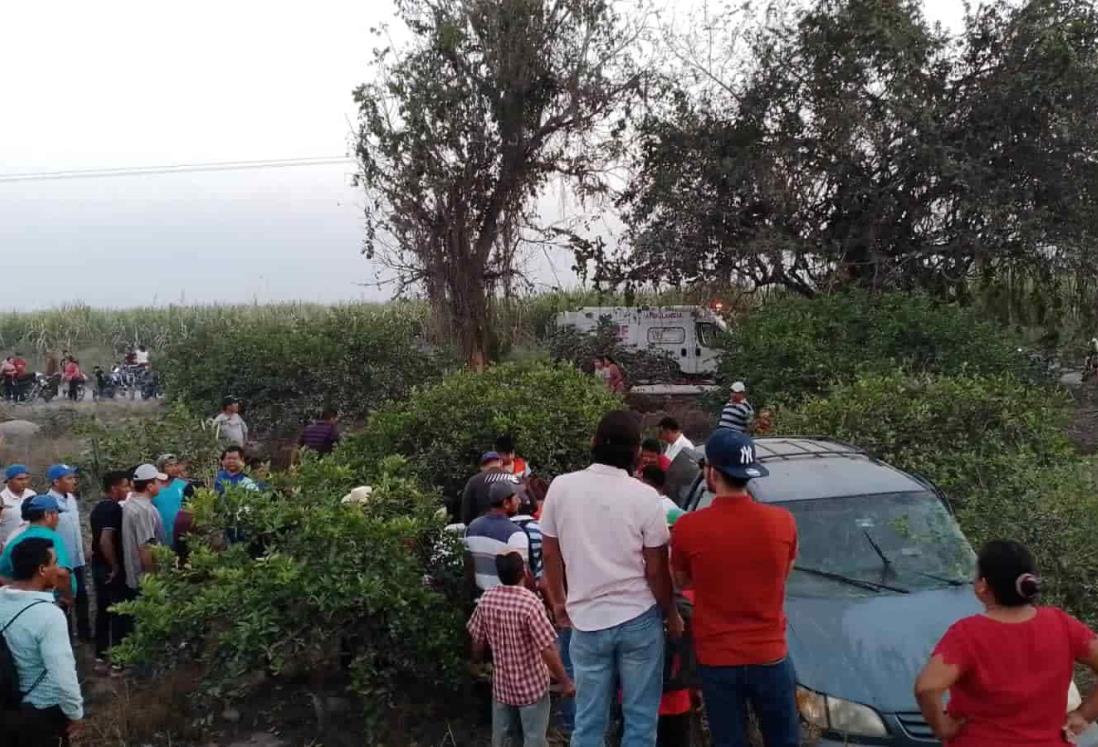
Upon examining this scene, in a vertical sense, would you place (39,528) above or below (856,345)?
below

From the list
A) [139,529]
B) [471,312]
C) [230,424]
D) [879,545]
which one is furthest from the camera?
[471,312]

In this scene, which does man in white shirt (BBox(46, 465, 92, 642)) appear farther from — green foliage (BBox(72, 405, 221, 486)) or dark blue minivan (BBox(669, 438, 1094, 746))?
dark blue minivan (BBox(669, 438, 1094, 746))

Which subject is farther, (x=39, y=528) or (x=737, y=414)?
(x=737, y=414)

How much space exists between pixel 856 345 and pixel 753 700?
439 inches

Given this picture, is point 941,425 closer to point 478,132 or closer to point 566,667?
point 566,667

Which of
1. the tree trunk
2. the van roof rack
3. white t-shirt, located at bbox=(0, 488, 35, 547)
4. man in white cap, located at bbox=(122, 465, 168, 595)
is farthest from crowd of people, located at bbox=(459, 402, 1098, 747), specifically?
the tree trunk

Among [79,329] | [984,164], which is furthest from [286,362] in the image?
[79,329]

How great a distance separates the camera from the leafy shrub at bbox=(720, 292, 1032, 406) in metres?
13.6

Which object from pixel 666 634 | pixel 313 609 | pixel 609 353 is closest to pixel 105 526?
pixel 313 609

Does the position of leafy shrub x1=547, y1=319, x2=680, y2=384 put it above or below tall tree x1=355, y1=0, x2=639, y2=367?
below

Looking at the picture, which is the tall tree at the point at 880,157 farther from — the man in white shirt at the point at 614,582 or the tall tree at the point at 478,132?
the man in white shirt at the point at 614,582

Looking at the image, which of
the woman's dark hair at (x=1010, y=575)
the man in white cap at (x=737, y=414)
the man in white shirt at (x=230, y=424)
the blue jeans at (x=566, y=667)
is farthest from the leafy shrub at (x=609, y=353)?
the woman's dark hair at (x=1010, y=575)

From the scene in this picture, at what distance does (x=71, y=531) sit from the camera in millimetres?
8117

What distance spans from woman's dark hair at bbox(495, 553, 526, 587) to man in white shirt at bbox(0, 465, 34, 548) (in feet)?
15.6
